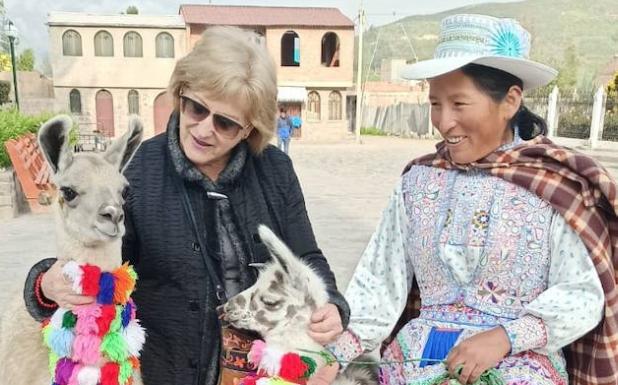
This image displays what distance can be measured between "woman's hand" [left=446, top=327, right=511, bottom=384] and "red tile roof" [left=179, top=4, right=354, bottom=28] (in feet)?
114

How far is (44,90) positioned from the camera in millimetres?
40156

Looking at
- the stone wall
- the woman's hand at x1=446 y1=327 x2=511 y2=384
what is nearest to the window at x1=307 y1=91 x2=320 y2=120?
the stone wall

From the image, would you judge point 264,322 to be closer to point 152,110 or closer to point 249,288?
point 249,288

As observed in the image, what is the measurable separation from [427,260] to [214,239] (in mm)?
801

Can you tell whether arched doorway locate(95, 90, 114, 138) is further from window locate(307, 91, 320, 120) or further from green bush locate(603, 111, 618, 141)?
green bush locate(603, 111, 618, 141)

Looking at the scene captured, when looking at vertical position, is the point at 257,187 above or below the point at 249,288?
above

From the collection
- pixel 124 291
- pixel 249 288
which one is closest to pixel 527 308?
pixel 249 288

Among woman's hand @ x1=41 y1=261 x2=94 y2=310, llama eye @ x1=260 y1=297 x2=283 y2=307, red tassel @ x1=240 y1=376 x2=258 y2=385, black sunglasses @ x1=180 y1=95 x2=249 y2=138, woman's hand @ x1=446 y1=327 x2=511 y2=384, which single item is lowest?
red tassel @ x1=240 y1=376 x2=258 y2=385

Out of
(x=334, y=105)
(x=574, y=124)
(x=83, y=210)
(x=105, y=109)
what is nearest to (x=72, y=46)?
(x=105, y=109)

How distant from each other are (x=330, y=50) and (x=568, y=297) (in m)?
37.1

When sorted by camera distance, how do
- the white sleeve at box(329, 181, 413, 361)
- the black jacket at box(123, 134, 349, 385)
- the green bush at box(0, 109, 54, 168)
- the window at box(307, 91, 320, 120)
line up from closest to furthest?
the black jacket at box(123, 134, 349, 385), the white sleeve at box(329, 181, 413, 361), the green bush at box(0, 109, 54, 168), the window at box(307, 91, 320, 120)

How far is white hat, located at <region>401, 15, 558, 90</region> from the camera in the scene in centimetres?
200

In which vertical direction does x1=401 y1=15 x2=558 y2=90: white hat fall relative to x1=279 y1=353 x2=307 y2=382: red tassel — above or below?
above

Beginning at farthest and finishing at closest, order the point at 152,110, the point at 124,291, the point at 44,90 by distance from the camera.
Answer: the point at 44,90 < the point at 152,110 < the point at 124,291
